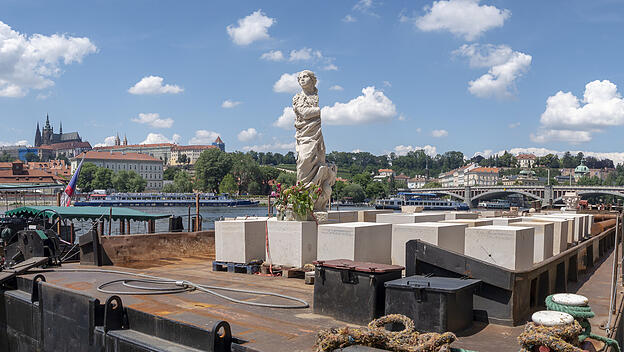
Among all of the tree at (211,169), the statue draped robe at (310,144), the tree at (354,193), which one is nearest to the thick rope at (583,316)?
the statue draped robe at (310,144)

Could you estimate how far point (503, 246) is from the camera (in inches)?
318

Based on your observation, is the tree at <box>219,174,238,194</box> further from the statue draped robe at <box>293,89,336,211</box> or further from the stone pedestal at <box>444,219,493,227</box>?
the stone pedestal at <box>444,219,493,227</box>

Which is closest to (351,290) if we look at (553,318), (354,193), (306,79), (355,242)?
(355,242)

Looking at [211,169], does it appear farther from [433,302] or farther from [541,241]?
[433,302]

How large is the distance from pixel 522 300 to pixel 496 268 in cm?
80

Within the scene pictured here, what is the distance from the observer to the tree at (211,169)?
147 metres

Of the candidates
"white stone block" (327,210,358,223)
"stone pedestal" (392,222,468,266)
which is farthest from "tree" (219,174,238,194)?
"stone pedestal" (392,222,468,266)

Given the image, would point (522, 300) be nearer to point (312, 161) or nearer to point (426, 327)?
point (426, 327)

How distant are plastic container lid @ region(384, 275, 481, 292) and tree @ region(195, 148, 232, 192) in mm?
142908

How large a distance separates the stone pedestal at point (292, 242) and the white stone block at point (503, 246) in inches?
140

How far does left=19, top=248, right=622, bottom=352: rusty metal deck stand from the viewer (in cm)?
589

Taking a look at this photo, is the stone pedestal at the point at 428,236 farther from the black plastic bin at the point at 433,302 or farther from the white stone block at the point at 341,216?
the white stone block at the point at 341,216

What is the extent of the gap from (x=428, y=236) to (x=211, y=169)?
14166 centimetres

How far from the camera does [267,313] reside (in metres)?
7.33
